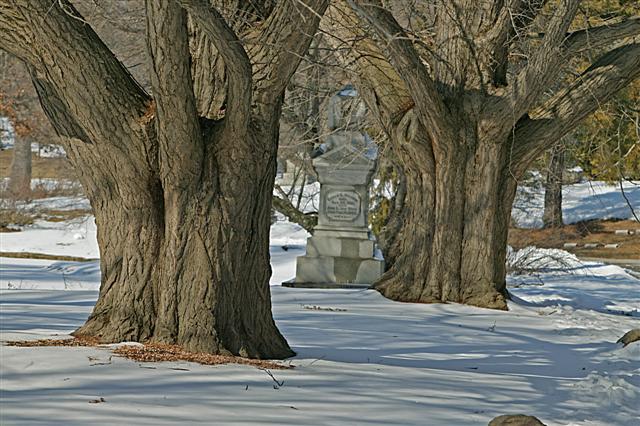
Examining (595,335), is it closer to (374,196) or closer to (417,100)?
(417,100)

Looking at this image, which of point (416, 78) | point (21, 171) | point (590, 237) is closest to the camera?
point (416, 78)

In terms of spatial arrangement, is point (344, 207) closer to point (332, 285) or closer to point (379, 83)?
point (332, 285)

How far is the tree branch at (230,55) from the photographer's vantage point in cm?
625

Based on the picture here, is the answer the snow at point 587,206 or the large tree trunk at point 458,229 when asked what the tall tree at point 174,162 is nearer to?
the large tree trunk at point 458,229

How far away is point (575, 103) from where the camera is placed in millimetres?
12922

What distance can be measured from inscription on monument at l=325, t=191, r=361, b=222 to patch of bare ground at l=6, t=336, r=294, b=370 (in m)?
9.27

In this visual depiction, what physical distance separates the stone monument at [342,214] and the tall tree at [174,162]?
330 inches

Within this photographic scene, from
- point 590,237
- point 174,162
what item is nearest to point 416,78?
point 174,162

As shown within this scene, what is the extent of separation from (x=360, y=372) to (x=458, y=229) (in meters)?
6.13

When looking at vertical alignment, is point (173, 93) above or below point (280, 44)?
below

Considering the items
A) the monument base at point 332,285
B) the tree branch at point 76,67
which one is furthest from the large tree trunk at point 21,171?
the tree branch at point 76,67

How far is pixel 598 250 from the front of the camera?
105 feet

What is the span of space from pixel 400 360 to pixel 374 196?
17.3m

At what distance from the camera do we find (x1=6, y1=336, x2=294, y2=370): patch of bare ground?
667 centimetres
